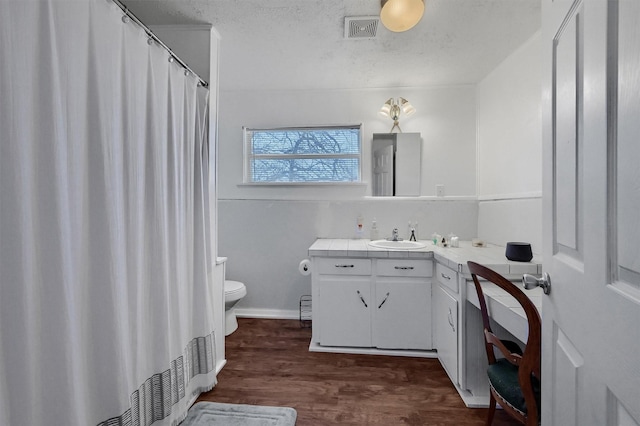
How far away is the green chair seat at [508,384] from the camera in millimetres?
1106

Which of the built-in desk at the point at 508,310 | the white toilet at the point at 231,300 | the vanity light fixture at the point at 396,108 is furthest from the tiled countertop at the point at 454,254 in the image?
the vanity light fixture at the point at 396,108

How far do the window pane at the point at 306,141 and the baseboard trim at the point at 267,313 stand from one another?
1.63m

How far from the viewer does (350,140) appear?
9.42 feet

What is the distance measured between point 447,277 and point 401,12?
1.64 m

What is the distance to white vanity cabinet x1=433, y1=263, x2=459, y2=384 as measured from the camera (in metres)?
1.78

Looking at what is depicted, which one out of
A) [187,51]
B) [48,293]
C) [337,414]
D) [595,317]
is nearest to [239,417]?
[337,414]

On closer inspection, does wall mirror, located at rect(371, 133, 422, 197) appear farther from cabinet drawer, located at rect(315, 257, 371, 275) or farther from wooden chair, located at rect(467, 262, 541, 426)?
wooden chair, located at rect(467, 262, 541, 426)

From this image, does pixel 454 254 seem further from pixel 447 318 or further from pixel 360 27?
pixel 360 27

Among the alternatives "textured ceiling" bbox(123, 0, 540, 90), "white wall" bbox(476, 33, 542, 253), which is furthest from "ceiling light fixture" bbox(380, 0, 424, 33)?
"white wall" bbox(476, 33, 542, 253)

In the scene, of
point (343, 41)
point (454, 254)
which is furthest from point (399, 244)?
point (343, 41)

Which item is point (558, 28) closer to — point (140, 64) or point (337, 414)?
point (140, 64)

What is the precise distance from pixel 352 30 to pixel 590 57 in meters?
1.63

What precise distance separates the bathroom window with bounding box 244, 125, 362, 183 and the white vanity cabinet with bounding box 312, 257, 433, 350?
40.3 inches

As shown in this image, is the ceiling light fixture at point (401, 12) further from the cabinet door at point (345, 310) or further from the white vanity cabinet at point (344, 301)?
the cabinet door at point (345, 310)
